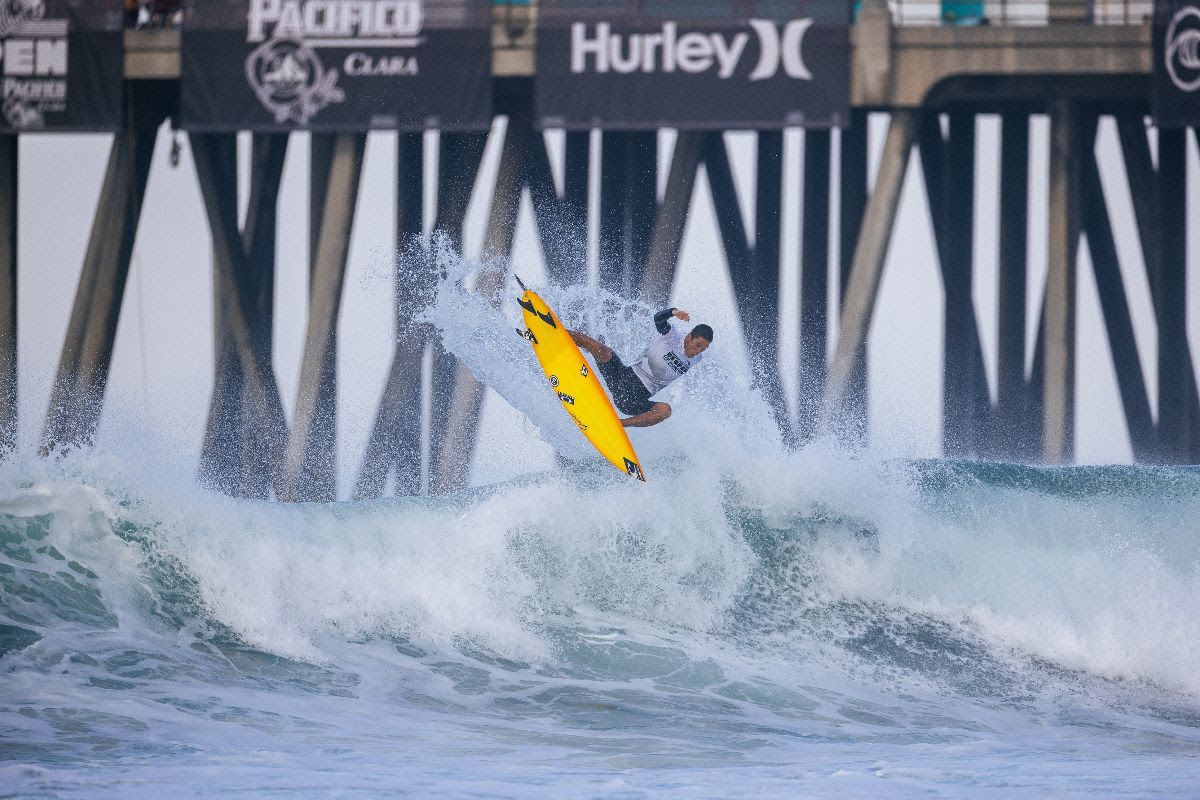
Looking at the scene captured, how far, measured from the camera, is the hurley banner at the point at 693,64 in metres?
17.5

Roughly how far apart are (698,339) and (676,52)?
26.6 feet

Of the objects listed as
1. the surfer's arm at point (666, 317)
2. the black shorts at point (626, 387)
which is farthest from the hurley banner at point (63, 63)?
the surfer's arm at point (666, 317)

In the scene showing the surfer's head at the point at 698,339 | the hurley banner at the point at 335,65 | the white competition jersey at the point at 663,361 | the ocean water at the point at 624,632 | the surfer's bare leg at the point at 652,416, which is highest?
the hurley banner at the point at 335,65

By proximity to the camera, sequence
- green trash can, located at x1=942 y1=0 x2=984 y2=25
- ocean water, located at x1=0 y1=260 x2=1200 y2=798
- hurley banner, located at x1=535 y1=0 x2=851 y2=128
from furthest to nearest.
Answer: green trash can, located at x1=942 y1=0 x2=984 y2=25
hurley banner, located at x1=535 y1=0 x2=851 y2=128
ocean water, located at x1=0 y1=260 x2=1200 y2=798

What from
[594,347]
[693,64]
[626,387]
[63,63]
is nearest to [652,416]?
[626,387]

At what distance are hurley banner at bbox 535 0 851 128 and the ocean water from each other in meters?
4.69

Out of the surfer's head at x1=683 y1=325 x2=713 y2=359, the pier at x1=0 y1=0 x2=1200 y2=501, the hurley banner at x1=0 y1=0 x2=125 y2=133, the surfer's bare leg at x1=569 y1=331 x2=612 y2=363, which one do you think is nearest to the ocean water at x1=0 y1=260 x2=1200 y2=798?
the surfer's bare leg at x1=569 y1=331 x2=612 y2=363

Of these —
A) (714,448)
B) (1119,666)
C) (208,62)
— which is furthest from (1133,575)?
(208,62)

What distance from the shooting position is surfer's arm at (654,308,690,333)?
10352 millimetres

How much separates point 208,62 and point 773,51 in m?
7.55

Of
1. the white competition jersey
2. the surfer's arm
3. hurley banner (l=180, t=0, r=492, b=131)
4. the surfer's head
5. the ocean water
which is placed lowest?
the ocean water

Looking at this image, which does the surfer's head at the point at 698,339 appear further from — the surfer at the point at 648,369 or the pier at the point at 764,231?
the pier at the point at 764,231

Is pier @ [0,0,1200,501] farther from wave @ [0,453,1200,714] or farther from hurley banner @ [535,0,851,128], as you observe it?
wave @ [0,453,1200,714]

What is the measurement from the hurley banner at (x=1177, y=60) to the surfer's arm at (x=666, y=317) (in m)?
10.2
